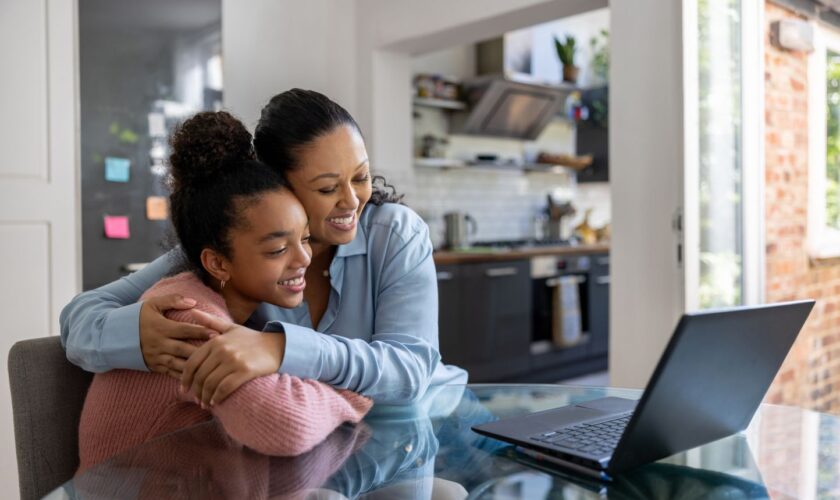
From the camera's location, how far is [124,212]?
136 inches

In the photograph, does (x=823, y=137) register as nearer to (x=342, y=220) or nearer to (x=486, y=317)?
(x=486, y=317)

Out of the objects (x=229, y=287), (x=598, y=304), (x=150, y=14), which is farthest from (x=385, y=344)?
(x=598, y=304)

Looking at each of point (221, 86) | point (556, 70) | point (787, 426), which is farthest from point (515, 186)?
point (787, 426)

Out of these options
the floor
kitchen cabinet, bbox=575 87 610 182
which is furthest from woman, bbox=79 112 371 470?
kitchen cabinet, bbox=575 87 610 182

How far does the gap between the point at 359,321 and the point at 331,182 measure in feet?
1.03

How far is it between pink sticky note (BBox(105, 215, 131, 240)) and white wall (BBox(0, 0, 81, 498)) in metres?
0.14

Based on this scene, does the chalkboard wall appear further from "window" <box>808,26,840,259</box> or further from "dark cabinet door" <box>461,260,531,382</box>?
"window" <box>808,26,840,259</box>

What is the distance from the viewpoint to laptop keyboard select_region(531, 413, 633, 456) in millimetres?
1048

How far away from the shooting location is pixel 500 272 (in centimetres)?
511

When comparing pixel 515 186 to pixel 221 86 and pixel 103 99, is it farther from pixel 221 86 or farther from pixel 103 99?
A: pixel 103 99

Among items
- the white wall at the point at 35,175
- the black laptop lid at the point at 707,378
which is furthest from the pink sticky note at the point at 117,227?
the black laptop lid at the point at 707,378

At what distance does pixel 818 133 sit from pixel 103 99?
314 cm

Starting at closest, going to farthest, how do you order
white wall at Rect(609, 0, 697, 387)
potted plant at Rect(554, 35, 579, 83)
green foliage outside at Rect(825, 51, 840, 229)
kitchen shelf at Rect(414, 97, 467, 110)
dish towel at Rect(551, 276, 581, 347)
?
white wall at Rect(609, 0, 697, 387) < green foliage outside at Rect(825, 51, 840, 229) < dish towel at Rect(551, 276, 581, 347) < kitchen shelf at Rect(414, 97, 467, 110) < potted plant at Rect(554, 35, 579, 83)

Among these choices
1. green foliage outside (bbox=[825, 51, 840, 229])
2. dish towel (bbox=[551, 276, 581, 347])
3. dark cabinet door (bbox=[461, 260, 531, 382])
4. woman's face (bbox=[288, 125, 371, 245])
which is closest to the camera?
woman's face (bbox=[288, 125, 371, 245])
